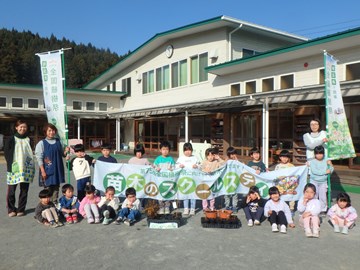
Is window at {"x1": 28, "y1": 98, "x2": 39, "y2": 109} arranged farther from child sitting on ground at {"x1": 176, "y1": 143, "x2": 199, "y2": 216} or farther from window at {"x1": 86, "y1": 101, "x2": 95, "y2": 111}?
child sitting on ground at {"x1": 176, "y1": 143, "x2": 199, "y2": 216}

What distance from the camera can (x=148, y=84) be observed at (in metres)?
21.5

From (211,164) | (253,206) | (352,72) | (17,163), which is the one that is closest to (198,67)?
(352,72)

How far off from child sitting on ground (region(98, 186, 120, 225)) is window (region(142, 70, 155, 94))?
15.6m

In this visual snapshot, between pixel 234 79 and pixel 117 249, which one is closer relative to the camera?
pixel 117 249

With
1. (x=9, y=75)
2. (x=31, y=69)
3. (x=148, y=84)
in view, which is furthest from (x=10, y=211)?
(x=31, y=69)

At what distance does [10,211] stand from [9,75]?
2056 inches

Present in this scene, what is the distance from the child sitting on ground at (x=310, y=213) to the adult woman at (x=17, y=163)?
4839 millimetres

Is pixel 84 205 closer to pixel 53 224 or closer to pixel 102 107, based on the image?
pixel 53 224

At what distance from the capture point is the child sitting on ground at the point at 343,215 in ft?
16.9

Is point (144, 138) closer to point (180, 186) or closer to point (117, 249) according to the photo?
point (180, 186)

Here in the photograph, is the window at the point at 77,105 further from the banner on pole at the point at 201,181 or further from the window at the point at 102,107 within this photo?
the banner on pole at the point at 201,181

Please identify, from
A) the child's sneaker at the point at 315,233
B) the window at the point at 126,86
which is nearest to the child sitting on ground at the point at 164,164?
the child's sneaker at the point at 315,233

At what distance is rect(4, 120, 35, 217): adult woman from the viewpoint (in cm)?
577

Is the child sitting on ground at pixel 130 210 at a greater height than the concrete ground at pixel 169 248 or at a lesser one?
greater
